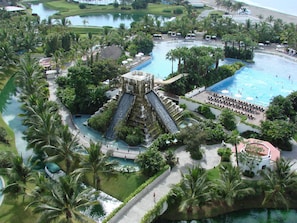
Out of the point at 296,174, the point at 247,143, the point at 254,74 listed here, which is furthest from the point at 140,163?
the point at 254,74

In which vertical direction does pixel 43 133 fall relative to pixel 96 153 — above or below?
below

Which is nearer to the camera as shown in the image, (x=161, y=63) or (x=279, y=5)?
(x=161, y=63)

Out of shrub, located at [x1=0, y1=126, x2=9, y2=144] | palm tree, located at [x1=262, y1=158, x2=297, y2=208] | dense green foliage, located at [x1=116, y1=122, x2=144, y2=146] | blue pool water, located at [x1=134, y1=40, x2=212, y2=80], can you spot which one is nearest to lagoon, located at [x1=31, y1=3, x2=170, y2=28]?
blue pool water, located at [x1=134, y1=40, x2=212, y2=80]

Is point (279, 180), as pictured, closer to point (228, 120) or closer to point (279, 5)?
point (228, 120)

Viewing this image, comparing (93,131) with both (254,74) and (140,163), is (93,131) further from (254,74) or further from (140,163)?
(254,74)

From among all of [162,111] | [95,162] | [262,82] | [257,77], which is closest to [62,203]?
[95,162]

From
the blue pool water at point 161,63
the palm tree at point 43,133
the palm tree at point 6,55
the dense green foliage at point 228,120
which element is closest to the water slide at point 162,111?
the dense green foliage at point 228,120

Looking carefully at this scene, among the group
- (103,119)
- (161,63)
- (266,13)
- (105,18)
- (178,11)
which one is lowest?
(103,119)

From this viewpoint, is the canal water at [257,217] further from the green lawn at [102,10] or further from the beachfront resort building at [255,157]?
the green lawn at [102,10]
